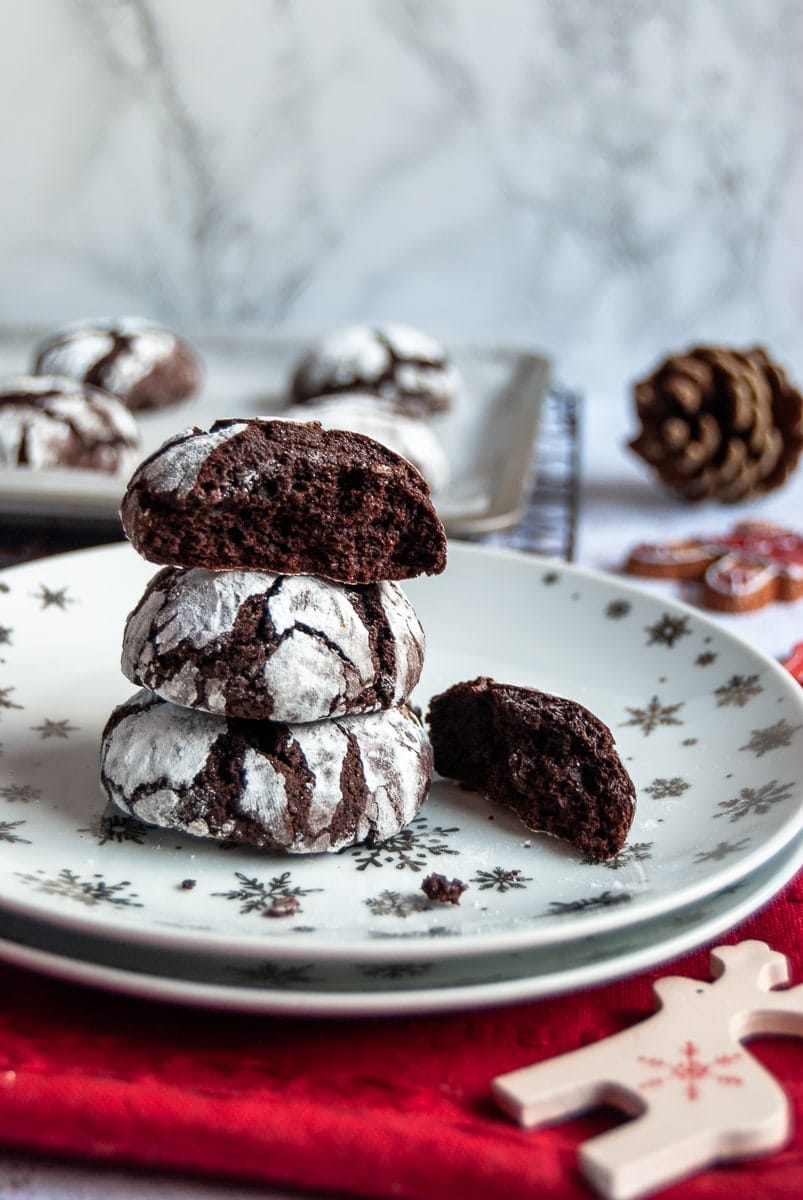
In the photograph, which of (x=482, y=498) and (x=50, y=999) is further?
(x=482, y=498)

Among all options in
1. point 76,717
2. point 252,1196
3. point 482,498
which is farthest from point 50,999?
point 482,498

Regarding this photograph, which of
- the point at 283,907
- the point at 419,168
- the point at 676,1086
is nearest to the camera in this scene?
the point at 676,1086

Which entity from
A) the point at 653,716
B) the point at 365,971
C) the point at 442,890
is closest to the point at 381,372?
the point at 653,716

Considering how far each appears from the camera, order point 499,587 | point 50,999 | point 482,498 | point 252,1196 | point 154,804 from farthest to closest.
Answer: point 482,498
point 499,587
point 154,804
point 50,999
point 252,1196

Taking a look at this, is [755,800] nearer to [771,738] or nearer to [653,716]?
[771,738]

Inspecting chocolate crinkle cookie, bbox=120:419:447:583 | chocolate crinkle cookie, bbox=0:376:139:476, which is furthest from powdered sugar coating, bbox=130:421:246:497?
chocolate crinkle cookie, bbox=0:376:139:476

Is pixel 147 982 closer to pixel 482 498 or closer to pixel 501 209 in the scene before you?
pixel 482 498

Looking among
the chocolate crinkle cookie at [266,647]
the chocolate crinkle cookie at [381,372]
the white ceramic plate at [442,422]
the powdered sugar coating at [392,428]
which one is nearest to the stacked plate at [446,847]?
the chocolate crinkle cookie at [266,647]
